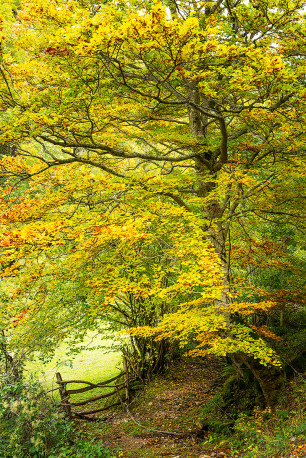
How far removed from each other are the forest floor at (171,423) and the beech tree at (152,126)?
4.94 feet

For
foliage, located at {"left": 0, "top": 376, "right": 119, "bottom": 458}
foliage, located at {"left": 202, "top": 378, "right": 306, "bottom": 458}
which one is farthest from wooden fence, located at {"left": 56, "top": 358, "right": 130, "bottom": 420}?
foliage, located at {"left": 202, "top": 378, "right": 306, "bottom": 458}

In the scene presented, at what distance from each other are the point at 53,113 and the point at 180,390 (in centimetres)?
761

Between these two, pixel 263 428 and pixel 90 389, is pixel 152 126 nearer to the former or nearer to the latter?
pixel 263 428

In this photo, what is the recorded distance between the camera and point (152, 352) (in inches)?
366

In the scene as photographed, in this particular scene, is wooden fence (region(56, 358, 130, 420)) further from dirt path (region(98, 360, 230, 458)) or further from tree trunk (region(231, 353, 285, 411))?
tree trunk (region(231, 353, 285, 411))

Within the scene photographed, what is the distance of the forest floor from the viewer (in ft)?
17.7

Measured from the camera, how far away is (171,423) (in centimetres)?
684

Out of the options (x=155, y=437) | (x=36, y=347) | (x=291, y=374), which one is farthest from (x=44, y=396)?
(x=291, y=374)

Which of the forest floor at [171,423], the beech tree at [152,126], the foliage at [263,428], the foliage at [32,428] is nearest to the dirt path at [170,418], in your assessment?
the forest floor at [171,423]

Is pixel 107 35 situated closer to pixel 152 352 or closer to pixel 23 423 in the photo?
pixel 23 423

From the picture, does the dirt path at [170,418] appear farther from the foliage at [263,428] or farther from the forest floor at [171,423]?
the foliage at [263,428]

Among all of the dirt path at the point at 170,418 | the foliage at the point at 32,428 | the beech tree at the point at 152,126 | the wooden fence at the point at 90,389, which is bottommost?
the dirt path at the point at 170,418

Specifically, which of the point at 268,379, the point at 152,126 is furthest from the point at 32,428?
the point at 152,126

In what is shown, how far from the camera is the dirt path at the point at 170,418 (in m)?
5.61
